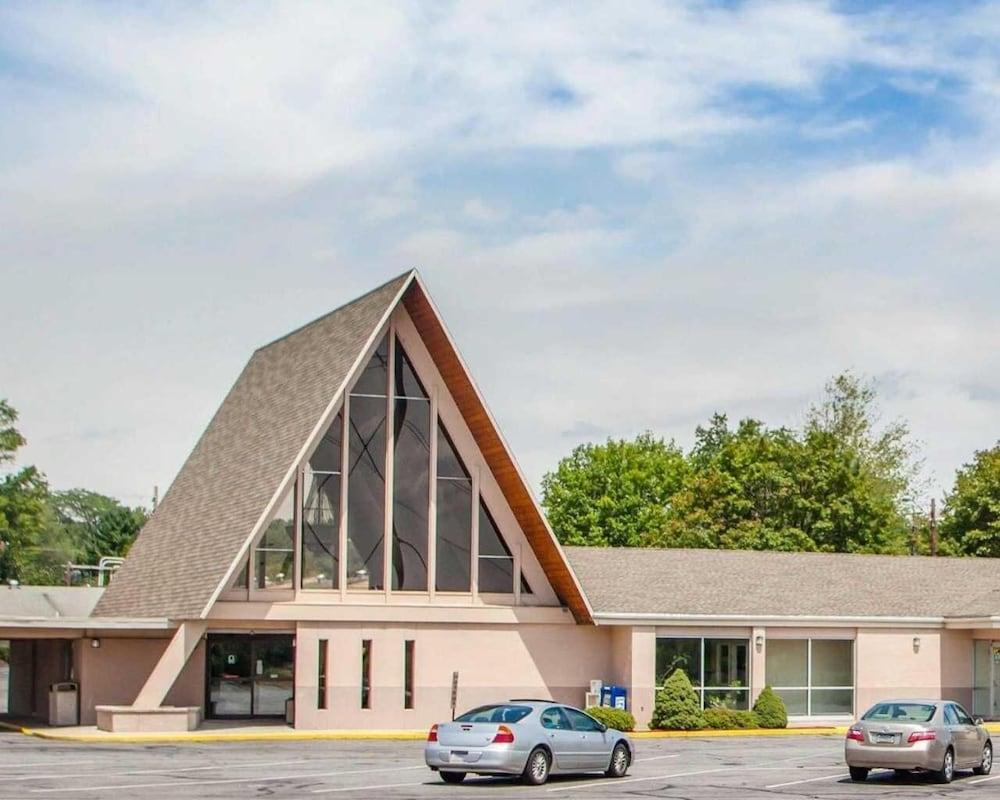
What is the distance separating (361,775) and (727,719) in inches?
681

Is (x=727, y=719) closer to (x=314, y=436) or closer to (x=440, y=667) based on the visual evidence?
(x=440, y=667)

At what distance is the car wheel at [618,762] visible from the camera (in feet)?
93.0

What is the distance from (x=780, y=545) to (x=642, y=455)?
94.7 ft

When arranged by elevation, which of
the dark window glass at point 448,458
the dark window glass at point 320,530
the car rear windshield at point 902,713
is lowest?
the car rear windshield at point 902,713

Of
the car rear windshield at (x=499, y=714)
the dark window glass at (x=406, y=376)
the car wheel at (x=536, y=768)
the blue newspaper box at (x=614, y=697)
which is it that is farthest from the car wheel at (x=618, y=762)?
the dark window glass at (x=406, y=376)

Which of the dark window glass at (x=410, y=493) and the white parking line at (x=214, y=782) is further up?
the dark window glass at (x=410, y=493)

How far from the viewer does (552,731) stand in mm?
27203

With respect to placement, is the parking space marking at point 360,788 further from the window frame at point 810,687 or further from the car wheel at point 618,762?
the window frame at point 810,687

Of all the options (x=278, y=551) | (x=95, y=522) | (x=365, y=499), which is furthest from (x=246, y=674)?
(x=95, y=522)

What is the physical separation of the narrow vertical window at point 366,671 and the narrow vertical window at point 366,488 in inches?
58.4

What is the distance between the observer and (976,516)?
2862 inches

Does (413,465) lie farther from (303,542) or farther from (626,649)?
(626,649)

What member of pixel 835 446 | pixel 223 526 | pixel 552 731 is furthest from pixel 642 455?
pixel 552 731

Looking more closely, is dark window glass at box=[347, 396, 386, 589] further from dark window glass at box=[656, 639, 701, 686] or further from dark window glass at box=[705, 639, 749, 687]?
dark window glass at box=[705, 639, 749, 687]
